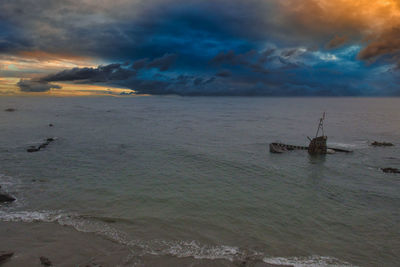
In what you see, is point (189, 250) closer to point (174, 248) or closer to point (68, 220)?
point (174, 248)

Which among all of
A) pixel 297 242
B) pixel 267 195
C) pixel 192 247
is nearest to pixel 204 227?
pixel 192 247


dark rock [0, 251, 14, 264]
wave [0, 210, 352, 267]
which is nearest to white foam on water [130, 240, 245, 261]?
wave [0, 210, 352, 267]

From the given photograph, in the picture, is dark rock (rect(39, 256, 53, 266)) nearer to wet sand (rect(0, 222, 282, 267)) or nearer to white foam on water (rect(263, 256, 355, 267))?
wet sand (rect(0, 222, 282, 267))

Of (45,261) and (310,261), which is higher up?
(310,261)

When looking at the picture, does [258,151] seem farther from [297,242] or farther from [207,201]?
[297,242]

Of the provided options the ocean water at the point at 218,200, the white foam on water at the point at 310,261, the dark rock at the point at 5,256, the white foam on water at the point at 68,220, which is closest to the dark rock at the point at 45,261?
the dark rock at the point at 5,256

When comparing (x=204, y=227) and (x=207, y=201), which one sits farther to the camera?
(x=207, y=201)

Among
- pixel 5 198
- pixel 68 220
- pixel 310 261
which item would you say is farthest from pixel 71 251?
pixel 310 261

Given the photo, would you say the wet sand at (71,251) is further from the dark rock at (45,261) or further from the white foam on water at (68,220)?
the white foam on water at (68,220)
